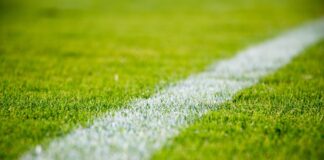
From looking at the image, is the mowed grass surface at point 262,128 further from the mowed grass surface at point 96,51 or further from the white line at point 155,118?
the mowed grass surface at point 96,51

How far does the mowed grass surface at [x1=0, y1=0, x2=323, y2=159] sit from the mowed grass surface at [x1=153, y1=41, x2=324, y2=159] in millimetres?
1099

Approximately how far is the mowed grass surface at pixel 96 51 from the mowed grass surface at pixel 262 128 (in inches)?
43.3

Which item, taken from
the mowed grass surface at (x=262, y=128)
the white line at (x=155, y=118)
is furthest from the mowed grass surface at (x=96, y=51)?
the mowed grass surface at (x=262, y=128)

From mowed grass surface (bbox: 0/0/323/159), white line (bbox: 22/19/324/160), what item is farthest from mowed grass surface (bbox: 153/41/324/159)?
mowed grass surface (bbox: 0/0/323/159)

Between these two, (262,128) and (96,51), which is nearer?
(262,128)

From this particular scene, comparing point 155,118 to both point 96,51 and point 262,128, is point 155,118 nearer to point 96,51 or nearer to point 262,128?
point 262,128

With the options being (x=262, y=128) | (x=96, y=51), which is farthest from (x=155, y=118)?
(x=96, y=51)

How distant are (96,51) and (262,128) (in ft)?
16.5

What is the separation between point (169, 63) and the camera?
722cm

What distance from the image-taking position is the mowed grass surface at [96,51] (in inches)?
172

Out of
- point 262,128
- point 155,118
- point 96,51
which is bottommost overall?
point 96,51

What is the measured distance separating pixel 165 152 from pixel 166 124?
2.23ft

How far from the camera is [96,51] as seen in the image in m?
8.32

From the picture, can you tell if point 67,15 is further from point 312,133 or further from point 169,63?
point 312,133
